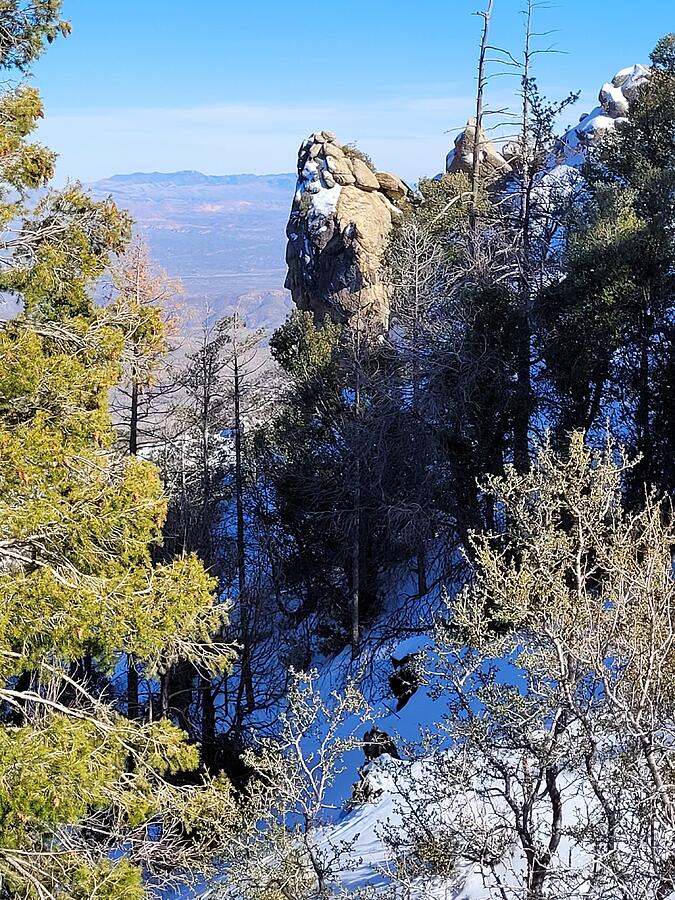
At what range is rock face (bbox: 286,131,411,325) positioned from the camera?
27.7m

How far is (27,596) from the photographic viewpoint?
6613mm

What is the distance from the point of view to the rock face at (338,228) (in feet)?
91.0

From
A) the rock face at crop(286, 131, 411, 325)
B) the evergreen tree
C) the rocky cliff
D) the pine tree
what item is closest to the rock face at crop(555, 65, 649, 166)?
the rocky cliff

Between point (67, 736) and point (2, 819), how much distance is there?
2.27ft

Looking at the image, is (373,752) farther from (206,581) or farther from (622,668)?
(622,668)

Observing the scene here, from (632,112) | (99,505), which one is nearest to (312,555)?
(632,112)

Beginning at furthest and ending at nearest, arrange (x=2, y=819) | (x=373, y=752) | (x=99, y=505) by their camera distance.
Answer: (x=373, y=752), (x=99, y=505), (x=2, y=819)

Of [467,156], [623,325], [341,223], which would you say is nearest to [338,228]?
[341,223]

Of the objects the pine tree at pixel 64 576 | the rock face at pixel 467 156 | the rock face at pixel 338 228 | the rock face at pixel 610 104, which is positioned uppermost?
the rock face at pixel 610 104

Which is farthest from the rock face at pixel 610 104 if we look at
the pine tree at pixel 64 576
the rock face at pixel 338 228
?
the pine tree at pixel 64 576

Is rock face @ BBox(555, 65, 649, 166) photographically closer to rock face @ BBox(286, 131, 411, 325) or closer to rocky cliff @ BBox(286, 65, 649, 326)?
rocky cliff @ BBox(286, 65, 649, 326)

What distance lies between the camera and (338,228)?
28.4 m

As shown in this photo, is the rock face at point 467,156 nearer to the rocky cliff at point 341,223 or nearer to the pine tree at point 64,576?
the rocky cliff at point 341,223

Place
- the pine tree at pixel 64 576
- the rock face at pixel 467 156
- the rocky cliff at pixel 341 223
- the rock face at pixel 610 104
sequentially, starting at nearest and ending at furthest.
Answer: the pine tree at pixel 64 576 < the rocky cliff at pixel 341 223 < the rock face at pixel 467 156 < the rock face at pixel 610 104
